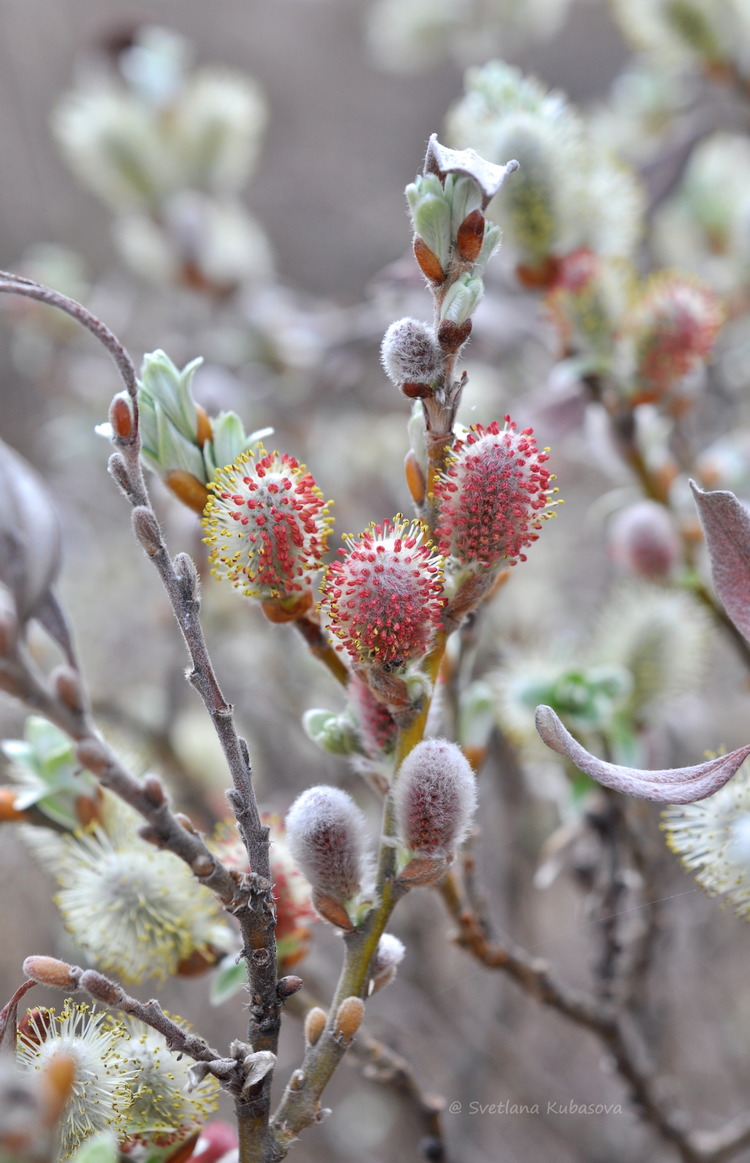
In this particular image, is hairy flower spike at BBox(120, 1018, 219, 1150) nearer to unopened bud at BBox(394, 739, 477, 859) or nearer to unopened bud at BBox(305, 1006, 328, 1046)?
unopened bud at BBox(305, 1006, 328, 1046)

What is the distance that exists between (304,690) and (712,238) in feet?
3.18

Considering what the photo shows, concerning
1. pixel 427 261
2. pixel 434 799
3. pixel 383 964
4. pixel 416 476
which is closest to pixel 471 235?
pixel 427 261

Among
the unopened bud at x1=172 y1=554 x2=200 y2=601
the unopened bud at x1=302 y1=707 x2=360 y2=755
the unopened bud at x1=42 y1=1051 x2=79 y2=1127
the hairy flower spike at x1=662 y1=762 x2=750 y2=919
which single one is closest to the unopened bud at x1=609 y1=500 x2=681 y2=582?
the hairy flower spike at x1=662 y1=762 x2=750 y2=919

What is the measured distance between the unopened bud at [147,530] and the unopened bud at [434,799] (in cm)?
17

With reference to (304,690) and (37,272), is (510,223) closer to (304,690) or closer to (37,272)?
(304,690)

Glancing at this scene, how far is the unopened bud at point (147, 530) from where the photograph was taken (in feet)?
1.58

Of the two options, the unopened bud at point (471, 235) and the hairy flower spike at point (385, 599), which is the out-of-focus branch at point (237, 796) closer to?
the hairy flower spike at point (385, 599)

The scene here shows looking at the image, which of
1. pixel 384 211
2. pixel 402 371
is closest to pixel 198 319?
pixel 402 371

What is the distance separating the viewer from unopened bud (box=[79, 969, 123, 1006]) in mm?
461

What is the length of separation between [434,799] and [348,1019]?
0.37 ft

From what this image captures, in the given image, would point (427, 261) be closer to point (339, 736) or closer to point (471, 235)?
point (471, 235)

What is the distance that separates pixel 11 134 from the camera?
148 inches

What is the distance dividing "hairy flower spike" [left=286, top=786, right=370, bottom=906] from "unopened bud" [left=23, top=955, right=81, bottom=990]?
0.40 ft

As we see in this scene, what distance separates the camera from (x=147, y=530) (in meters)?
0.49
